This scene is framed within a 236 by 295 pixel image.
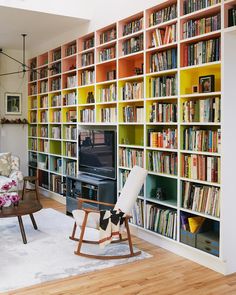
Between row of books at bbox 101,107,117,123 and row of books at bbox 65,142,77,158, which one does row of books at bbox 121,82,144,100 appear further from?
row of books at bbox 65,142,77,158

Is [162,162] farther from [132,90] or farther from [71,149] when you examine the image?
[71,149]

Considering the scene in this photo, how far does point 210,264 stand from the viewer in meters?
3.79

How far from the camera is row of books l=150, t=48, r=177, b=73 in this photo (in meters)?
4.29

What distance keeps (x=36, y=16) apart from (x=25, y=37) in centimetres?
143

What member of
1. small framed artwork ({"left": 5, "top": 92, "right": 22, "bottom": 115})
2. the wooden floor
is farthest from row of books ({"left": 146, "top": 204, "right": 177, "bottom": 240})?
small framed artwork ({"left": 5, "top": 92, "right": 22, "bottom": 115})

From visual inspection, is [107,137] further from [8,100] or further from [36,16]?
[8,100]

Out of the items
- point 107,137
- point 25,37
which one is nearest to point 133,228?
point 107,137

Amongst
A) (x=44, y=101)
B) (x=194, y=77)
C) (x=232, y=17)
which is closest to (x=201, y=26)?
(x=232, y=17)

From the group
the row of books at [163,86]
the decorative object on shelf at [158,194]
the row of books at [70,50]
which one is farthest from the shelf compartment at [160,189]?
the row of books at [70,50]

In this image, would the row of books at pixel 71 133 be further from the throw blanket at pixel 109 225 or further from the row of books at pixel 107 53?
the throw blanket at pixel 109 225

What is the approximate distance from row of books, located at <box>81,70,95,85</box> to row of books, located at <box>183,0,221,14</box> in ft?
7.14

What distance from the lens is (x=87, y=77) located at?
606cm

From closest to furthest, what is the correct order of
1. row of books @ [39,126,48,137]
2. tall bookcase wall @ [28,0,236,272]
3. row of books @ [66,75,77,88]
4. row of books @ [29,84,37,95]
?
1. tall bookcase wall @ [28,0,236,272]
2. row of books @ [66,75,77,88]
3. row of books @ [39,126,48,137]
4. row of books @ [29,84,37,95]

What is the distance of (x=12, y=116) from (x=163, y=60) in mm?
4696
